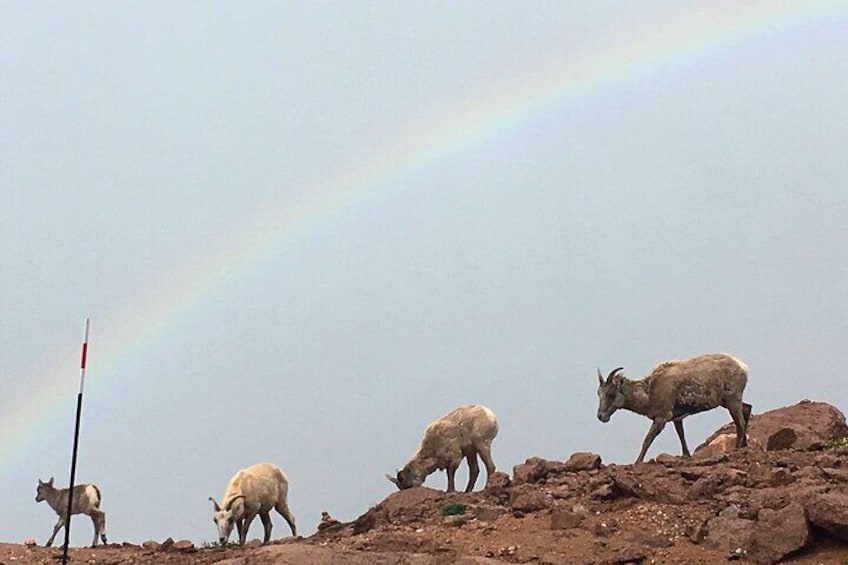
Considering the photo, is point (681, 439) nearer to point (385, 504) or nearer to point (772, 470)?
point (772, 470)

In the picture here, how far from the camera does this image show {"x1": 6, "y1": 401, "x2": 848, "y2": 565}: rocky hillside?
1170cm

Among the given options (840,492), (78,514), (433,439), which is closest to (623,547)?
(840,492)

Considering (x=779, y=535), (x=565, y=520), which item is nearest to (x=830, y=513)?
(x=779, y=535)

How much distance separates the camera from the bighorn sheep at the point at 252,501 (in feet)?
67.6

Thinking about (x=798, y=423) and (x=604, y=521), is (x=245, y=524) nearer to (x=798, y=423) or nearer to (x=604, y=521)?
(x=604, y=521)

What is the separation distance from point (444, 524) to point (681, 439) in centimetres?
848

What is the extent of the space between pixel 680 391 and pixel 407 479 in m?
7.20

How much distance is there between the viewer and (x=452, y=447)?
23047mm

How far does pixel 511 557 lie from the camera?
1234 centimetres

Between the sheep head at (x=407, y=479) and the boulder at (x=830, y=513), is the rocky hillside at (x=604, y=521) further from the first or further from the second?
the sheep head at (x=407, y=479)

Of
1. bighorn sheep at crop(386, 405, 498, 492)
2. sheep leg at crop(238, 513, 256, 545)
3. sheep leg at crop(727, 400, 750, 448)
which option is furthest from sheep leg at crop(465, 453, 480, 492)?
sheep leg at crop(727, 400, 750, 448)

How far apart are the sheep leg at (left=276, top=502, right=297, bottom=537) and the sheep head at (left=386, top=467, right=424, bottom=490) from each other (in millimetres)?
2837

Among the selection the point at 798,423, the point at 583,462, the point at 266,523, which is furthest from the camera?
the point at 798,423

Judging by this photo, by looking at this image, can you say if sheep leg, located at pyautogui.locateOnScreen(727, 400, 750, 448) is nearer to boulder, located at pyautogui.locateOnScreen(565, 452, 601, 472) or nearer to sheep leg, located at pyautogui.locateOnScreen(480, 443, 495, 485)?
boulder, located at pyautogui.locateOnScreen(565, 452, 601, 472)
